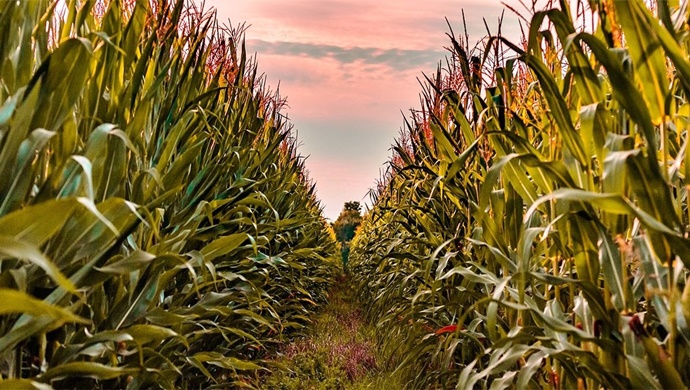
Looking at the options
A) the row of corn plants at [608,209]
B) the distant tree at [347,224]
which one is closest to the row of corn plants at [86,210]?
the row of corn plants at [608,209]

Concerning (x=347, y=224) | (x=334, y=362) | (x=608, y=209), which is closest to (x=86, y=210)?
(x=608, y=209)

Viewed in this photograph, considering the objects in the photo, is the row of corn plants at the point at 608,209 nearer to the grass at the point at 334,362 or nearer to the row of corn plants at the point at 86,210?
the row of corn plants at the point at 86,210

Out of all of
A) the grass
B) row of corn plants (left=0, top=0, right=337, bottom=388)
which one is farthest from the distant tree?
row of corn plants (left=0, top=0, right=337, bottom=388)

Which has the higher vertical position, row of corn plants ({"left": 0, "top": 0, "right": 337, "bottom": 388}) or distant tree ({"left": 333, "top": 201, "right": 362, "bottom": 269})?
row of corn plants ({"left": 0, "top": 0, "right": 337, "bottom": 388})

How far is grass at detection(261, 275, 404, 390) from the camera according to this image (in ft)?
13.3

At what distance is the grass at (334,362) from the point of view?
13.3 feet

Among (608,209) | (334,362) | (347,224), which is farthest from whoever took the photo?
(347,224)

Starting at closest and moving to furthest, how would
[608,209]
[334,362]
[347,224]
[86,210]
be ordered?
[608,209] < [86,210] < [334,362] < [347,224]

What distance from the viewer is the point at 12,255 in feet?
2.63

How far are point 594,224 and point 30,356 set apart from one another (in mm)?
1331

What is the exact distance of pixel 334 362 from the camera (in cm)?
469

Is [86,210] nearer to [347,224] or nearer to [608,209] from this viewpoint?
[608,209]

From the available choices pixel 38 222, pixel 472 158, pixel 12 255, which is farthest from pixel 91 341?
pixel 472 158

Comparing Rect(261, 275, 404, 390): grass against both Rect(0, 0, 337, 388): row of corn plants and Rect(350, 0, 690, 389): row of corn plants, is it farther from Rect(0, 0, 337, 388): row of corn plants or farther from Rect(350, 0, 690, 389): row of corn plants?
Rect(350, 0, 690, 389): row of corn plants
